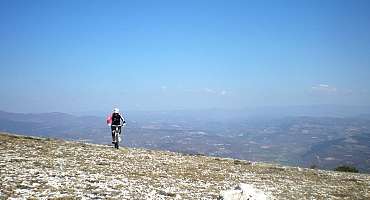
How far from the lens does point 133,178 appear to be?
25.7 m

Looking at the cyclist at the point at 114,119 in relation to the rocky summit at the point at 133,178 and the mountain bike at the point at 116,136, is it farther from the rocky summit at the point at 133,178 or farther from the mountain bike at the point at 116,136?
the rocky summit at the point at 133,178

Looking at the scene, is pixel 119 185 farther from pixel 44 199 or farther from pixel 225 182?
pixel 225 182

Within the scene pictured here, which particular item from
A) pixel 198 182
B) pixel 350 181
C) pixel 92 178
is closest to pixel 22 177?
pixel 92 178

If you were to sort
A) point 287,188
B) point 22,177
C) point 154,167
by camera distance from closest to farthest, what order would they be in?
1. point 22,177
2. point 287,188
3. point 154,167

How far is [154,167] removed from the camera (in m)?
31.9

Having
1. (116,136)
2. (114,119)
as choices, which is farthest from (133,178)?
(114,119)

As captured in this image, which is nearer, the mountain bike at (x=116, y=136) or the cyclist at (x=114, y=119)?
the mountain bike at (x=116, y=136)

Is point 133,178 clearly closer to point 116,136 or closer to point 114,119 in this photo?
point 116,136

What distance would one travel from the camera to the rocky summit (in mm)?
20281

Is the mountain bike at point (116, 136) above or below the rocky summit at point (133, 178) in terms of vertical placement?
above

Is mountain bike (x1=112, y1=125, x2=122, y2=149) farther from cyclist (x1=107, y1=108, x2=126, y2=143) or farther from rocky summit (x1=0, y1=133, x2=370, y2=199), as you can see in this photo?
rocky summit (x1=0, y1=133, x2=370, y2=199)

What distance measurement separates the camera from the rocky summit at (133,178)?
20281mm

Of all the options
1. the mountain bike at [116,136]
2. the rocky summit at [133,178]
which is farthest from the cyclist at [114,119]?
the rocky summit at [133,178]

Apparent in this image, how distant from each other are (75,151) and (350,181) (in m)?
26.4
